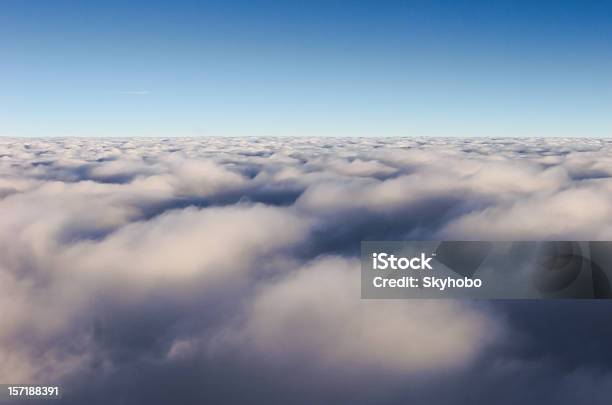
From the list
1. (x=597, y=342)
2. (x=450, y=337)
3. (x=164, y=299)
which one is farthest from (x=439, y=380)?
(x=164, y=299)

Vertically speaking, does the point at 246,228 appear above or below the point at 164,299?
above

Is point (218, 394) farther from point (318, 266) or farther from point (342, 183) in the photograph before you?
point (342, 183)
